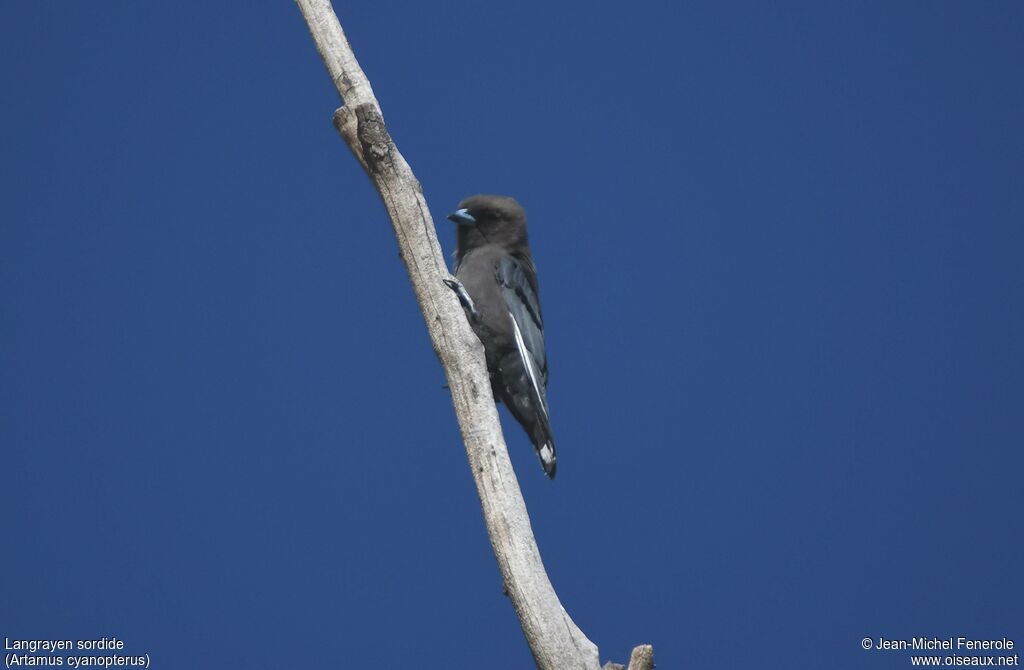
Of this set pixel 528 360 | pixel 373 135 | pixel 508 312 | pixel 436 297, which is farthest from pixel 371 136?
pixel 528 360

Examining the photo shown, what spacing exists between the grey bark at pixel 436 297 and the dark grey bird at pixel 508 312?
1.37 ft

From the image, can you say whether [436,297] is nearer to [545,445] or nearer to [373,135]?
[373,135]

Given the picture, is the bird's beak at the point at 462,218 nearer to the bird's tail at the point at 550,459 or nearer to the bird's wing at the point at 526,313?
the bird's wing at the point at 526,313

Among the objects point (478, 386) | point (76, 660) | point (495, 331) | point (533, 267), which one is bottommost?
point (76, 660)

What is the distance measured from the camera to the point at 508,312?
440 centimetres

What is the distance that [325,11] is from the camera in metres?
3.87

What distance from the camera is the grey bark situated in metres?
3.53

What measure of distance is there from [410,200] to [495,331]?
31.1 inches

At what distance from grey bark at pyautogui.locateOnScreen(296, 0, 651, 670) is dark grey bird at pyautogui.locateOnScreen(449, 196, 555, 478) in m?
0.42

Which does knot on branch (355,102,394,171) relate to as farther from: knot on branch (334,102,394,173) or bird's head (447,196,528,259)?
bird's head (447,196,528,259)

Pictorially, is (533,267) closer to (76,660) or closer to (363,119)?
(363,119)

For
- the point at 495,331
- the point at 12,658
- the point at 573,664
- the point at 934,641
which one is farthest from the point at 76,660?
the point at 934,641

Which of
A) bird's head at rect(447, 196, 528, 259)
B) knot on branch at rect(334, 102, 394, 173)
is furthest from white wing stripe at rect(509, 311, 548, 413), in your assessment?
knot on branch at rect(334, 102, 394, 173)

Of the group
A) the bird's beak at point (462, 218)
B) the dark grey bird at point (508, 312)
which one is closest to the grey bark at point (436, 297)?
the dark grey bird at point (508, 312)
